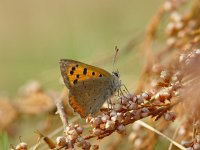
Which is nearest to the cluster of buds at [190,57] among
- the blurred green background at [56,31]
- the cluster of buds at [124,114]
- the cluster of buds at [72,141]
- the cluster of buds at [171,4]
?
the cluster of buds at [124,114]

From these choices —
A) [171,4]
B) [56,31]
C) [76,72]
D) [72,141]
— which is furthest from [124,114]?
[56,31]

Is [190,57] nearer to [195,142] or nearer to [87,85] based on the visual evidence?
[195,142]

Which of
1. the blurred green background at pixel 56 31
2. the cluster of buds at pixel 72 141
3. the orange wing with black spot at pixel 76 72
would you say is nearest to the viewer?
the cluster of buds at pixel 72 141

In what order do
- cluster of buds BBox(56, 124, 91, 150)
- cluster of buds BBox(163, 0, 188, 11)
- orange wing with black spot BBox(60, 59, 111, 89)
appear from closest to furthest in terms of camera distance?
cluster of buds BBox(56, 124, 91, 150)
orange wing with black spot BBox(60, 59, 111, 89)
cluster of buds BBox(163, 0, 188, 11)

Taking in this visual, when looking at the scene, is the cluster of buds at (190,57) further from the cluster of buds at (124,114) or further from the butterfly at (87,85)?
the butterfly at (87,85)

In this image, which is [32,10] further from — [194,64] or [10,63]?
[194,64]

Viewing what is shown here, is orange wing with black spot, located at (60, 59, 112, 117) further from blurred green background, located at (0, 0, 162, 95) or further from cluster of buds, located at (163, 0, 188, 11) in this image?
blurred green background, located at (0, 0, 162, 95)

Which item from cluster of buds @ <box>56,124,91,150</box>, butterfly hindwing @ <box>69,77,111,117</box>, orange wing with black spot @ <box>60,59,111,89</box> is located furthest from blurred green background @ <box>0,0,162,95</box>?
cluster of buds @ <box>56,124,91,150</box>
